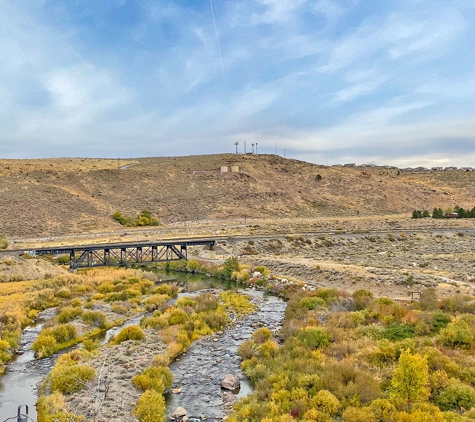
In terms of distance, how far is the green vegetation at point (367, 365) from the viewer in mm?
12742

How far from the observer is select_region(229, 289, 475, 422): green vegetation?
1274cm

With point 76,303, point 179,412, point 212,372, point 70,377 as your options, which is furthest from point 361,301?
point 76,303

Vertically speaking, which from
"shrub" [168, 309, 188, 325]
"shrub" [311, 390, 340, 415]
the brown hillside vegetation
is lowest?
"shrub" [168, 309, 188, 325]

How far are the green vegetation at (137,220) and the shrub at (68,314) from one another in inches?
2063

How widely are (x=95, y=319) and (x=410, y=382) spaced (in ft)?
59.4

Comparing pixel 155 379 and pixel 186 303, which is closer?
pixel 155 379

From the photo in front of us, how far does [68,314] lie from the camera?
2417 cm

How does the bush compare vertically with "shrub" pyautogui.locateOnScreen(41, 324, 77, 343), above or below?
above

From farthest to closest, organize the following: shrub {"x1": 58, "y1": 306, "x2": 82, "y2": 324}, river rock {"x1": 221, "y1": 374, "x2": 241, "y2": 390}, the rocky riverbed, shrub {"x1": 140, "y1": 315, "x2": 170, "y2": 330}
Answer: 1. shrub {"x1": 58, "y1": 306, "x2": 82, "y2": 324}
2. shrub {"x1": 140, "y1": 315, "x2": 170, "y2": 330}
3. river rock {"x1": 221, "y1": 374, "x2": 241, "y2": 390}
4. the rocky riverbed

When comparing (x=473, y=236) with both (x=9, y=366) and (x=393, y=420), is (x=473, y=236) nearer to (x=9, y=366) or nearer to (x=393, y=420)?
(x=393, y=420)

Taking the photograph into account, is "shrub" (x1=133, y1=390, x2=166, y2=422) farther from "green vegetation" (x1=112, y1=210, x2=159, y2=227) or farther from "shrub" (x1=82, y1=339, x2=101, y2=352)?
"green vegetation" (x1=112, y1=210, x2=159, y2=227)

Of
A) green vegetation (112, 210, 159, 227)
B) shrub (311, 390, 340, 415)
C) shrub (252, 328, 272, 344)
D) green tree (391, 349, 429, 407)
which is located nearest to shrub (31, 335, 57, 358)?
shrub (252, 328, 272, 344)

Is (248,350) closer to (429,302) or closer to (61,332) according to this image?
(61,332)

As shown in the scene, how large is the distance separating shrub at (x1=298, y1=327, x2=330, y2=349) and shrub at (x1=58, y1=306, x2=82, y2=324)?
1414 centimetres
